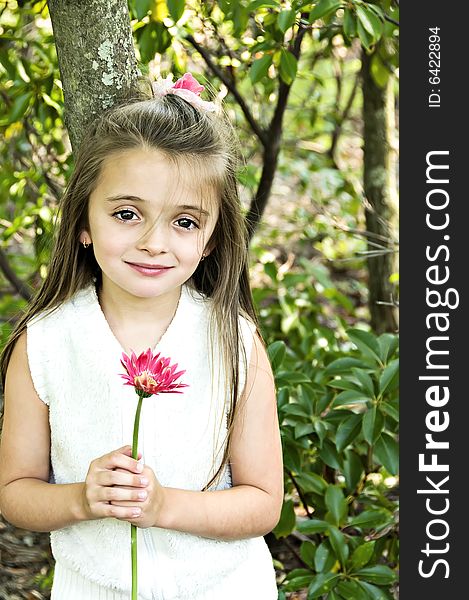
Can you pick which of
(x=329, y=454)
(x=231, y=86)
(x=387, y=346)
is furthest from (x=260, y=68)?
(x=329, y=454)

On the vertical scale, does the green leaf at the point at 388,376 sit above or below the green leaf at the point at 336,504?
above

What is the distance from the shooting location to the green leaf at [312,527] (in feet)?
7.95

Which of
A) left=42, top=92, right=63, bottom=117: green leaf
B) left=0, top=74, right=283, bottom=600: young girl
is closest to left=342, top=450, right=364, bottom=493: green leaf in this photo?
left=0, top=74, right=283, bottom=600: young girl

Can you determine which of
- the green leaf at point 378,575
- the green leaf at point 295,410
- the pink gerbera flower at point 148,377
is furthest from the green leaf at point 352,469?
the pink gerbera flower at point 148,377

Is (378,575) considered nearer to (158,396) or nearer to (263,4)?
(158,396)

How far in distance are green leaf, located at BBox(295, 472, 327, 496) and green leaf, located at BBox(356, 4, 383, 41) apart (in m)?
1.11

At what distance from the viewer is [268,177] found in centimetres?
282

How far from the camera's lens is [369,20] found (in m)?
2.21

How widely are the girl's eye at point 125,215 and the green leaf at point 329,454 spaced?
1100 millimetres

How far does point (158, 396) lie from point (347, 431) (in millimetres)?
835

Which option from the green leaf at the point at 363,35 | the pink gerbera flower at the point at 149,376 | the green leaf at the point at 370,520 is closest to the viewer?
the pink gerbera flower at the point at 149,376

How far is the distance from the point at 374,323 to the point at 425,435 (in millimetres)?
1671

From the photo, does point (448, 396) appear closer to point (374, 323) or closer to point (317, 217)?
point (374, 323)

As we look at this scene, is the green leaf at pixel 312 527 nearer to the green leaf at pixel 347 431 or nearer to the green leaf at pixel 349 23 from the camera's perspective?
the green leaf at pixel 347 431
